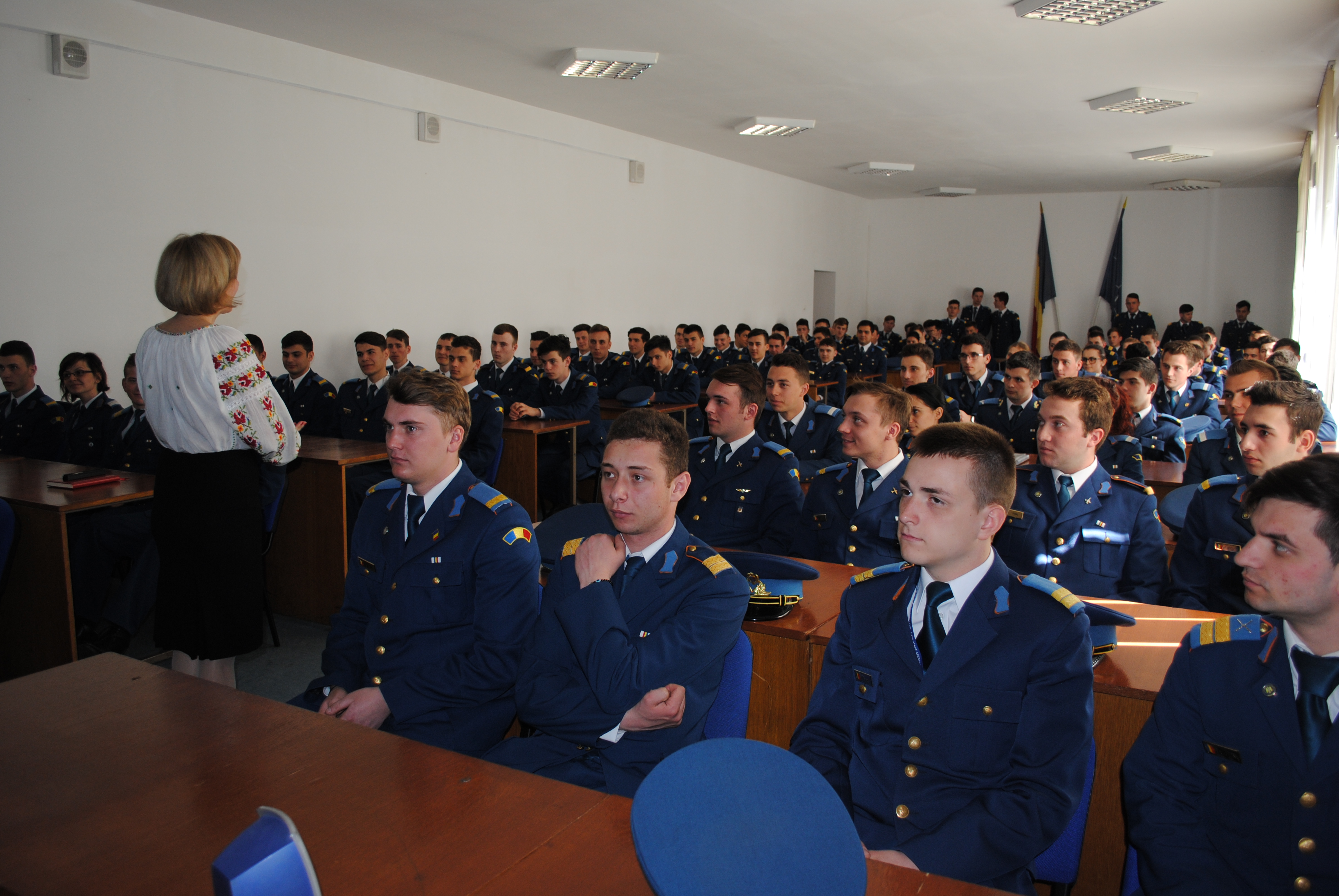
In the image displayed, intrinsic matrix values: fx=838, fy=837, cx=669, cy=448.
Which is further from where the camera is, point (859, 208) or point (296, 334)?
point (859, 208)

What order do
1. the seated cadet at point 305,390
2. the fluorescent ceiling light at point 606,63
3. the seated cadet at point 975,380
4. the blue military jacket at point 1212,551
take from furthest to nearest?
the seated cadet at point 975,380, the fluorescent ceiling light at point 606,63, the seated cadet at point 305,390, the blue military jacket at point 1212,551

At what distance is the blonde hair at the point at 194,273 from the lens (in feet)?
7.59

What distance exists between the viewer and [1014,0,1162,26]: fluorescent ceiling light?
5.10 m

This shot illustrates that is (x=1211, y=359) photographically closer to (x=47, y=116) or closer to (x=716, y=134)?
(x=716, y=134)

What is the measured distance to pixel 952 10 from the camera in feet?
18.4

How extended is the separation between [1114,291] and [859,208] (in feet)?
15.5

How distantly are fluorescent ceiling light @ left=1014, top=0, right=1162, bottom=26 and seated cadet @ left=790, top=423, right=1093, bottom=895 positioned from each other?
15.6ft

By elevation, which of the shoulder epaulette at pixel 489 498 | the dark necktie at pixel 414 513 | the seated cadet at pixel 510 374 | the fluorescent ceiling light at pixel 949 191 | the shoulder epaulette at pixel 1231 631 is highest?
the fluorescent ceiling light at pixel 949 191

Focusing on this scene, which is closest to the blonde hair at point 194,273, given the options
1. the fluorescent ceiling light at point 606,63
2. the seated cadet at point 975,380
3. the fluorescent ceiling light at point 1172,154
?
the fluorescent ceiling light at point 606,63

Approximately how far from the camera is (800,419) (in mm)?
4586

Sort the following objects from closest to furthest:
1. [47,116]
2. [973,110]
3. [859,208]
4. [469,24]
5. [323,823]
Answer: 1. [323,823]
2. [47,116]
3. [469,24]
4. [973,110]
5. [859,208]

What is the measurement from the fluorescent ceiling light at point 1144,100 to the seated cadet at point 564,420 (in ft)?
18.4

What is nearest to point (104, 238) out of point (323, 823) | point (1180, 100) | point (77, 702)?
point (77, 702)

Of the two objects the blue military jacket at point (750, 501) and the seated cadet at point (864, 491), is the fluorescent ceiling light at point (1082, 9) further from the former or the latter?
the blue military jacket at point (750, 501)
